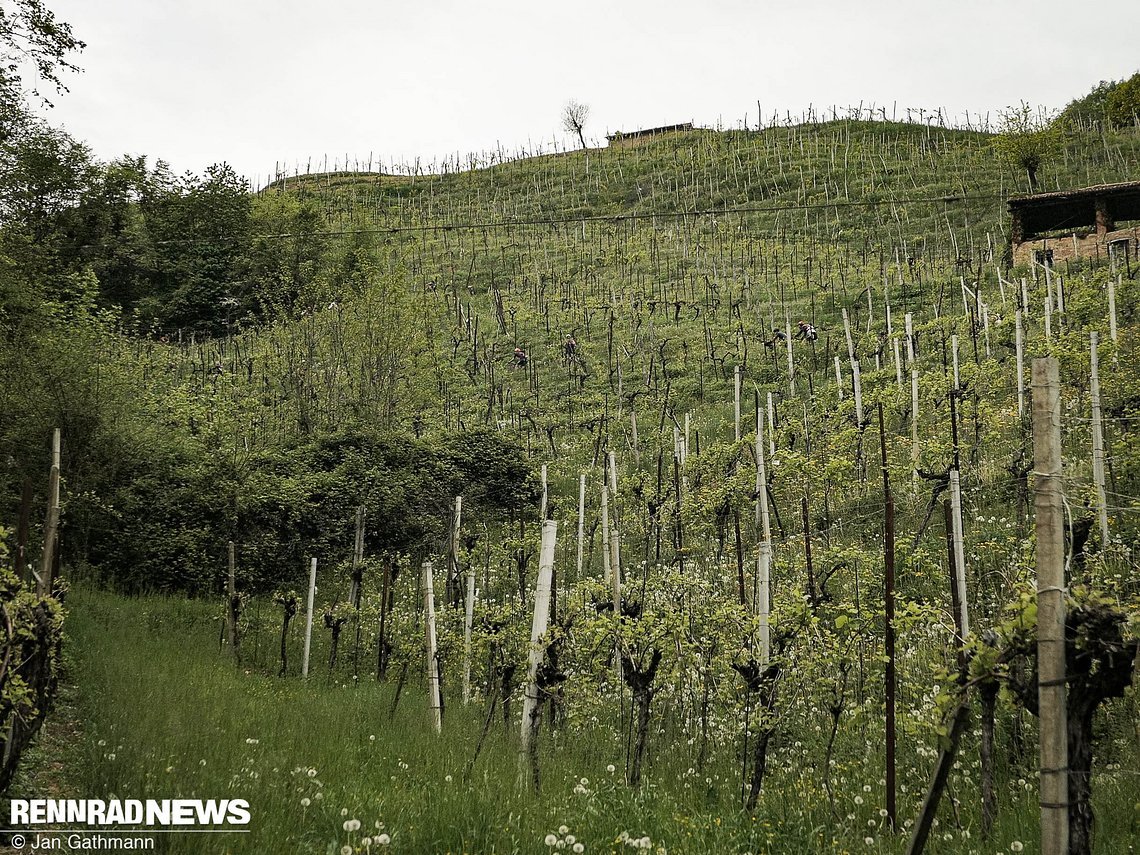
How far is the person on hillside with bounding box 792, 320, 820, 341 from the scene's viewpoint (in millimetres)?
28281

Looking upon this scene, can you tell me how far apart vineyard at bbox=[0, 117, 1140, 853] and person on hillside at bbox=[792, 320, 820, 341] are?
13.4 inches

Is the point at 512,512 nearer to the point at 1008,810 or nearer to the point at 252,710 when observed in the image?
the point at 252,710

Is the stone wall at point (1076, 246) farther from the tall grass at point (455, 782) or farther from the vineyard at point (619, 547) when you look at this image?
the tall grass at point (455, 782)

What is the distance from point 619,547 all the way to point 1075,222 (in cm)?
2877

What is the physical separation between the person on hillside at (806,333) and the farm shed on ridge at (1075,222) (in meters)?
7.54

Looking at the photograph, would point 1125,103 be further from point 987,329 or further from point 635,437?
point 635,437

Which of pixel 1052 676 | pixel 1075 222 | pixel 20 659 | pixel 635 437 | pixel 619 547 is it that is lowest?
pixel 619 547

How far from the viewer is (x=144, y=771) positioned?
6410mm

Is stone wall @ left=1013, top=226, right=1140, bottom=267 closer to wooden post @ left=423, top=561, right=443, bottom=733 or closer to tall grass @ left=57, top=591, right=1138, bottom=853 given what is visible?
tall grass @ left=57, top=591, right=1138, bottom=853

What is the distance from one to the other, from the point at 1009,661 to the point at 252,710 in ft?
28.9

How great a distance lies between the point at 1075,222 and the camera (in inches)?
1200

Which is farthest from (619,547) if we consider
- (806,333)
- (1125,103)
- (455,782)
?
(1125,103)

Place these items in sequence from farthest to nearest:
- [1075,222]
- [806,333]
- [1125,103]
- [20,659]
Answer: [1125,103], [1075,222], [806,333], [20,659]

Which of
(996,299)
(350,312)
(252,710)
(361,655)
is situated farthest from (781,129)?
(252,710)
